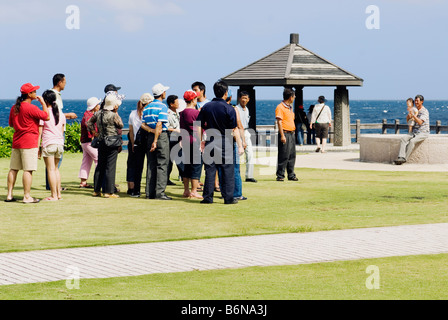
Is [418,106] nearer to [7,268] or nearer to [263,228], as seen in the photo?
[263,228]

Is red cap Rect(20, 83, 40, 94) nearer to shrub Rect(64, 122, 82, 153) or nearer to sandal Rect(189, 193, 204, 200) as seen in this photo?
sandal Rect(189, 193, 204, 200)

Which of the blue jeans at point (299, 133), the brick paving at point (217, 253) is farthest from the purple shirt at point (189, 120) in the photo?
the blue jeans at point (299, 133)

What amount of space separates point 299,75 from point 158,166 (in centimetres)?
1493

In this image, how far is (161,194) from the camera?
44.5ft

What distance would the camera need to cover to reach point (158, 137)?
1314 cm

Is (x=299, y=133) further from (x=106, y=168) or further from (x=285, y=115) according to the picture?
(x=106, y=168)

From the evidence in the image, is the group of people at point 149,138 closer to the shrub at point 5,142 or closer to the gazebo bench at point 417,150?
the gazebo bench at point 417,150

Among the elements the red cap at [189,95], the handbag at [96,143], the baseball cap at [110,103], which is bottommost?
the handbag at [96,143]

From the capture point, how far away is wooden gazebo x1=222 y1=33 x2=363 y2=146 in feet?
90.1

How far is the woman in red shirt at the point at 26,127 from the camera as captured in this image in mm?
12250

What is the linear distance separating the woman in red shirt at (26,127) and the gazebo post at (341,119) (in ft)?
58.6

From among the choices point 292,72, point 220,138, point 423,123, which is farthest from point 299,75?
point 220,138

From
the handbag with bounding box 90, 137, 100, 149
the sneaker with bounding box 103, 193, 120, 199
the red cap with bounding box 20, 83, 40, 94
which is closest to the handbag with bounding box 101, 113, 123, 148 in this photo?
the handbag with bounding box 90, 137, 100, 149

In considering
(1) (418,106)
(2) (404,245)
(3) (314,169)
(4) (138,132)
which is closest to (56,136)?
(4) (138,132)
